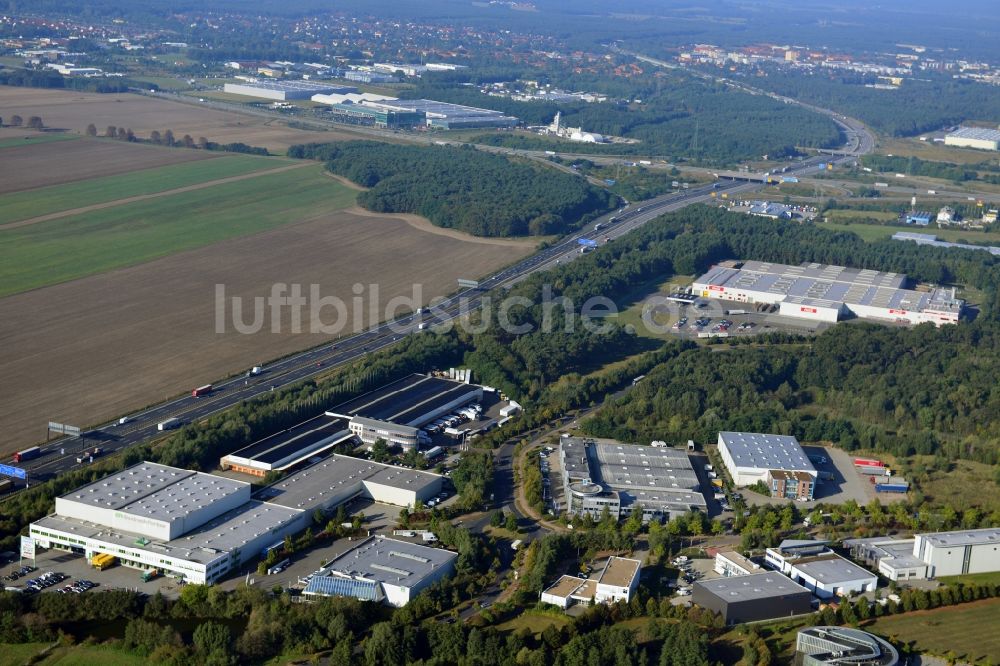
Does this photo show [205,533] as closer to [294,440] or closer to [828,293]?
[294,440]

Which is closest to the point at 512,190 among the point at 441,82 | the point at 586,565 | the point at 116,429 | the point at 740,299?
the point at 740,299

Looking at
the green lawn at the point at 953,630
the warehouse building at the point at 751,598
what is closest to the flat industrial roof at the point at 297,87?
the warehouse building at the point at 751,598

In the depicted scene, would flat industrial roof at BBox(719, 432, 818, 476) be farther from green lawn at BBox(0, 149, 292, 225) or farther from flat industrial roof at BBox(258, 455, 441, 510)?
green lawn at BBox(0, 149, 292, 225)

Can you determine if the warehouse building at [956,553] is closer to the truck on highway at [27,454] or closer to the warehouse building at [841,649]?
the warehouse building at [841,649]

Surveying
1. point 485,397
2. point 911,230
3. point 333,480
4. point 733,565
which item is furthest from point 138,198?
point 733,565

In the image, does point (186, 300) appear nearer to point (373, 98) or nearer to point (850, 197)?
point (850, 197)

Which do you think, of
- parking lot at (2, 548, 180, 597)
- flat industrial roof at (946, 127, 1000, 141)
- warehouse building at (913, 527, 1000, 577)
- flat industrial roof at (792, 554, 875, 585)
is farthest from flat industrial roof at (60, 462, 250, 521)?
flat industrial roof at (946, 127, 1000, 141)
